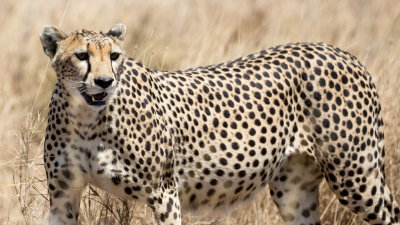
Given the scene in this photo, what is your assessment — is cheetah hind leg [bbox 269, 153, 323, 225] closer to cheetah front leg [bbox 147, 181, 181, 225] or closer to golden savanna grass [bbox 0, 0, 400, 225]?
golden savanna grass [bbox 0, 0, 400, 225]

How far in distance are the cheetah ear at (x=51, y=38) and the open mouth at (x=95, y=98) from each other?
0.28 m

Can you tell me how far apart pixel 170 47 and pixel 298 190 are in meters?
2.42

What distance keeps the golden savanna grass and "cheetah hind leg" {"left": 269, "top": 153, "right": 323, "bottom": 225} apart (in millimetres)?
178

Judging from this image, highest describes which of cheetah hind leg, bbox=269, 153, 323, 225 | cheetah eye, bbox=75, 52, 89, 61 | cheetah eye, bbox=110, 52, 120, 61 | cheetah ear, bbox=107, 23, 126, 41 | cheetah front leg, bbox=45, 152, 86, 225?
cheetah ear, bbox=107, 23, 126, 41

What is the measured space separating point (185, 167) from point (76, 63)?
2.84ft

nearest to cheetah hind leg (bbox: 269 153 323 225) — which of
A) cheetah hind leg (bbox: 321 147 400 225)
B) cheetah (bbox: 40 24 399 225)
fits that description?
cheetah (bbox: 40 24 399 225)

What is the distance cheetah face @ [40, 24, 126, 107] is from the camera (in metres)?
3.32

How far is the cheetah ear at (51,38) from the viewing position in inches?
137

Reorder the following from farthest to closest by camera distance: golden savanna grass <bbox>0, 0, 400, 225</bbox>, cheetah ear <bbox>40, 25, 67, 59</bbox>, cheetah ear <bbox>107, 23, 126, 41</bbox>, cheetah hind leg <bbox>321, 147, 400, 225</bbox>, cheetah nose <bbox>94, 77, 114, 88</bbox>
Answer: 1. golden savanna grass <bbox>0, 0, 400, 225</bbox>
2. cheetah hind leg <bbox>321, 147, 400, 225</bbox>
3. cheetah ear <bbox>107, 23, 126, 41</bbox>
4. cheetah ear <bbox>40, 25, 67, 59</bbox>
5. cheetah nose <bbox>94, 77, 114, 88</bbox>

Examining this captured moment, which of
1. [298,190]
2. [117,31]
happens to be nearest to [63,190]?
[117,31]

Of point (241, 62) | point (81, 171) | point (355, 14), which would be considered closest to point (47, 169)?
point (81, 171)

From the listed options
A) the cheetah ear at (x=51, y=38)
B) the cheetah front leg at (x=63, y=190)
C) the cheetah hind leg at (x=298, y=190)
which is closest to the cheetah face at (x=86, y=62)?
the cheetah ear at (x=51, y=38)

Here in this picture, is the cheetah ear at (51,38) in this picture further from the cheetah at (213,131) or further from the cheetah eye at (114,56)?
the cheetah eye at (114,56)

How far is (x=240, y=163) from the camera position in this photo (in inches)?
161
